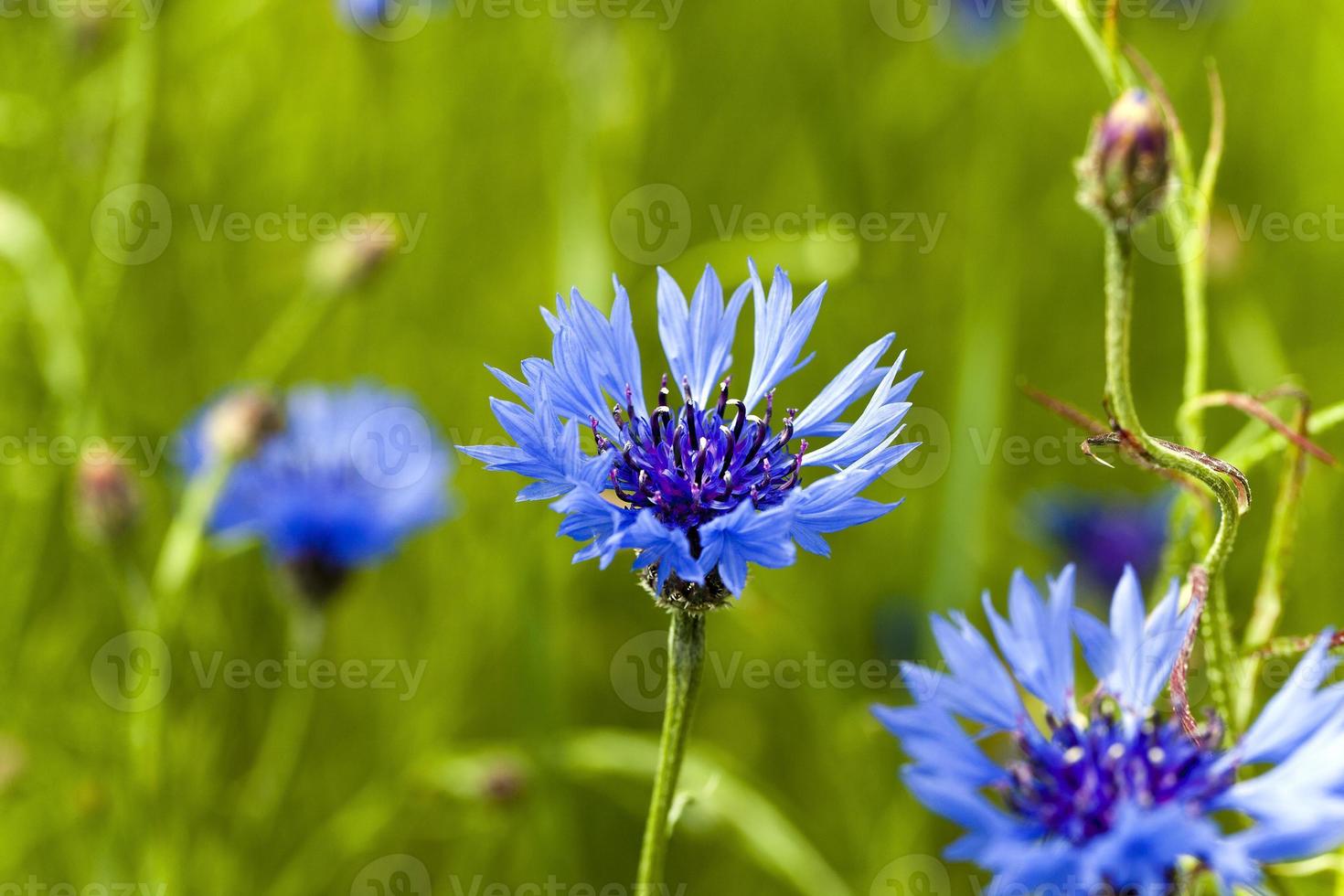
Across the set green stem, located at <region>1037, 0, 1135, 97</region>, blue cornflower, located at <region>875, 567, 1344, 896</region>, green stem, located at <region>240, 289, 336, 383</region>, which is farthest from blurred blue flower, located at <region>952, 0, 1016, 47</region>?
blue cornflower, located at <region>875, 567, 1344, 896</region>

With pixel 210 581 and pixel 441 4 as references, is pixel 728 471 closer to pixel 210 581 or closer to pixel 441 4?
pixel 210 581

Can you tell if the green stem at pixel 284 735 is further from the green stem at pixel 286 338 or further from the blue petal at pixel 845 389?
the blue petal at pixel 845 389

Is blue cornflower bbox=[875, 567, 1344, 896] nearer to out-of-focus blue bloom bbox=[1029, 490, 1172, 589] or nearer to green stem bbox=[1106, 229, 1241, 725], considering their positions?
green stem bbox=[1106, 229, 1241, 725]

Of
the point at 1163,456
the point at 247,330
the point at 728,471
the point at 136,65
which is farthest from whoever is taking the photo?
the point at 247,330

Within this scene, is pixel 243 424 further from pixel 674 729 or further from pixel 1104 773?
pixel 1104 773

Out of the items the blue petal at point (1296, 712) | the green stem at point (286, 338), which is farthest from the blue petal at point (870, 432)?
the green stem at point (286, 338)

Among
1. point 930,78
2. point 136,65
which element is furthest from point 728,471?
point 930,78

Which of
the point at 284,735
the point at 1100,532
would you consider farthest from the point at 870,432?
the point at 1100,532
